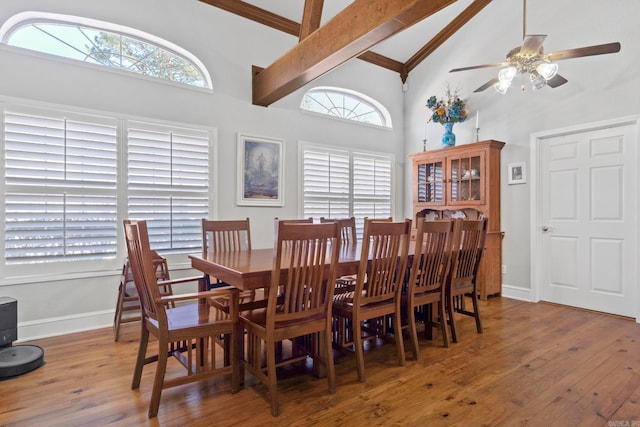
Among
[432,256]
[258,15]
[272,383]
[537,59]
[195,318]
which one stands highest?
[258,15]

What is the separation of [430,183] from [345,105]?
1.79 metres

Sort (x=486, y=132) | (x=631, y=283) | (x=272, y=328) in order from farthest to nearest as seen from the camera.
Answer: (x=486, y=132)
(x=631, y=283)
(x=272, y=328)

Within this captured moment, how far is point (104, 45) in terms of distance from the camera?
3.67 m

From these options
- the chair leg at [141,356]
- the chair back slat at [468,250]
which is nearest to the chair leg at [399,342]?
the chair back slat at [468,250]

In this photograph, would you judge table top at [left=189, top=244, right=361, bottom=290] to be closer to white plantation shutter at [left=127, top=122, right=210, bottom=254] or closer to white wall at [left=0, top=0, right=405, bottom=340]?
white plantation shutter at [left=127, top=122, right=210, bottom=254]

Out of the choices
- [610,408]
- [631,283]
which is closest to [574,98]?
[631,283]

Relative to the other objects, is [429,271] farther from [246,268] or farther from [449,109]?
[449,109]

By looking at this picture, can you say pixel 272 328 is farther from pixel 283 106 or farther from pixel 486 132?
pixel 486 132

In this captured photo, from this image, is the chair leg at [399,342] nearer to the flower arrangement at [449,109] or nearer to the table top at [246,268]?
the table top at [246,268]

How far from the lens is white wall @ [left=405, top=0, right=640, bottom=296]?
3.87 meters

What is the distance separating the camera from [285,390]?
2264 mm

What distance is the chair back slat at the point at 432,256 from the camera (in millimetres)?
2744

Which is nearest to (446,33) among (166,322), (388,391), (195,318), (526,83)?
(526,83)

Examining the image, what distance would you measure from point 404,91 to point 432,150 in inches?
57.2
